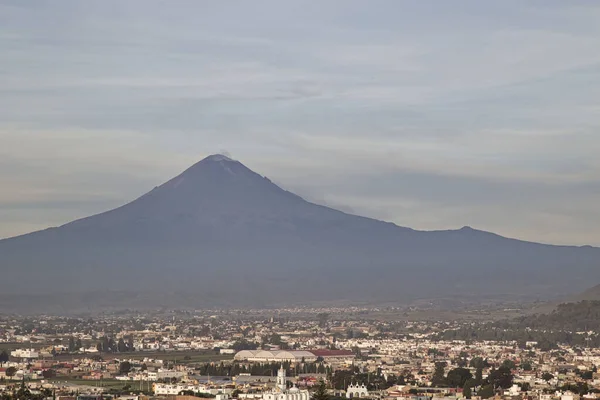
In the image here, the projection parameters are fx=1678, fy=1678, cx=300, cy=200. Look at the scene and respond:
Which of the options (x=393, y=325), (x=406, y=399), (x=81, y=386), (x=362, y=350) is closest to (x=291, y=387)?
(x=406, y=399)

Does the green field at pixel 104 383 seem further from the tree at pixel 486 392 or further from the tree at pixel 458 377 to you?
the tree at pixel 486 392

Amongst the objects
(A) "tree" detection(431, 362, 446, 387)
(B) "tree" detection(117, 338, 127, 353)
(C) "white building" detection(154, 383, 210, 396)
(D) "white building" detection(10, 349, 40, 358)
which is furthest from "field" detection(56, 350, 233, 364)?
(C) "white building" detection(154, 383, 210, 396)

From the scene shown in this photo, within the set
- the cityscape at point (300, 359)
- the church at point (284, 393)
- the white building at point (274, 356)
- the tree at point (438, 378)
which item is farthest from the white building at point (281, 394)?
the white building at point (274, 356)

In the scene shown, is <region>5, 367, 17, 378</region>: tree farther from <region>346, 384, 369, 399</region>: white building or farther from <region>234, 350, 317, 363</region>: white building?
<region>346, 384, 369, 399</region>: white building

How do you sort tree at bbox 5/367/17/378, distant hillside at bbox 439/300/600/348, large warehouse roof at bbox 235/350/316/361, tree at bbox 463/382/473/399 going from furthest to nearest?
distant hillside at bbox 439/300/600/348 → large warehouse roof at bbox 235/350/316/361 → tree at bbox 5/367/17/378 → tree at bbox 463/382/473/399

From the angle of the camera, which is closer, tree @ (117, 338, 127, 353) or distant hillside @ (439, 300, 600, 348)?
tree @ (117, 338, 127, 353)

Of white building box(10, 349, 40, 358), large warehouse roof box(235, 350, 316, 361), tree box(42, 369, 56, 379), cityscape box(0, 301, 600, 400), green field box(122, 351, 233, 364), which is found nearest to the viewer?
cityscape box(0, 301, 600, 400)

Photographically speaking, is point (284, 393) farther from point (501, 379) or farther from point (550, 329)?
point (550, 329)

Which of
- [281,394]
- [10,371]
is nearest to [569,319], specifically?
[10,371]

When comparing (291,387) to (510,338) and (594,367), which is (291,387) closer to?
(594,367)
